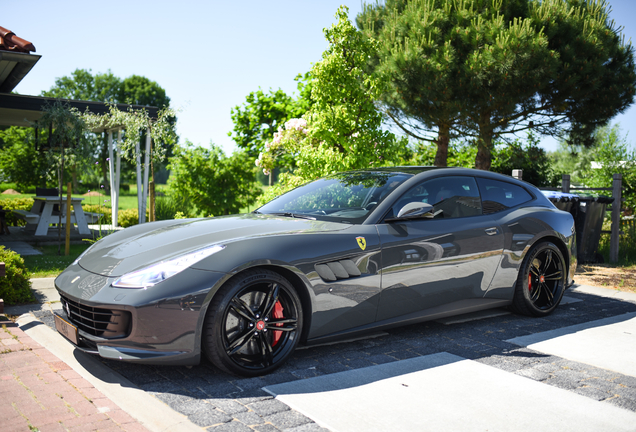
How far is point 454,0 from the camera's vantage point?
10781 millimetres

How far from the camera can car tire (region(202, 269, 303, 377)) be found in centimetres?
312

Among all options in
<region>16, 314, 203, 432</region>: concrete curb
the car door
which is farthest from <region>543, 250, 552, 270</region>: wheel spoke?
<region>16, 314, 203, 432</region>: concrete curb

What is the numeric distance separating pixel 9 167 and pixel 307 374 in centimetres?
3496

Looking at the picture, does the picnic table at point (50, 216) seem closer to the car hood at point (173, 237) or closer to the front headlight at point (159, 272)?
the car hood at point (173, 237)

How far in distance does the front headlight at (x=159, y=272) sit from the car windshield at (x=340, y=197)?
1201 millimetres

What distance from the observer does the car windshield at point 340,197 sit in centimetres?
407

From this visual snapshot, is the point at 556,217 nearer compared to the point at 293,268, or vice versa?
the point at 293,268

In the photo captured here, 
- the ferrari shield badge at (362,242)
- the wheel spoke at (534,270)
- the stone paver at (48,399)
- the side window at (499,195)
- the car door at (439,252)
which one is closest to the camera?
the stone paver at (48,399)

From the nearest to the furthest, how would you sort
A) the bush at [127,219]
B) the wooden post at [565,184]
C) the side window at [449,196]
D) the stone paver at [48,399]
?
the stone paver at [48,399] → the side window at [449,196] → the wooden post at [565,184] → the bush at [127,219]

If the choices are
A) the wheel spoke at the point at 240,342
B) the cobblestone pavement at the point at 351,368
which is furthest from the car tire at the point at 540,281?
the wheel spoke at the point at 240,342

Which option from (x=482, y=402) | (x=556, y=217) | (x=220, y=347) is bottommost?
(x=482, y=402)

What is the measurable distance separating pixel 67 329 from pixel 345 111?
208 inches

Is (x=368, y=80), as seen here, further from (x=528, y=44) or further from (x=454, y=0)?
(x=454, y=0)

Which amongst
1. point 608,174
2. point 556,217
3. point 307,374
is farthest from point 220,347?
point 608,174
